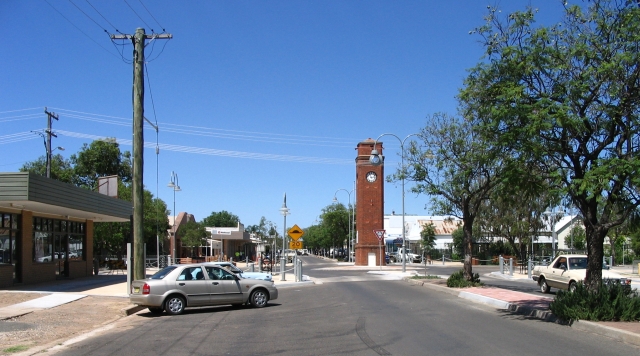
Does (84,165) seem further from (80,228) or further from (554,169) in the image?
(554,169)

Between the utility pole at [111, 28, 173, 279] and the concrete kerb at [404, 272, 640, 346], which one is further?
the utility pole at [111, 28, 173, 279]

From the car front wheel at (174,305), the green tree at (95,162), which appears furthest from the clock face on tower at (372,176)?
the car front wheel at (174,305)

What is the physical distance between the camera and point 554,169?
1439cm

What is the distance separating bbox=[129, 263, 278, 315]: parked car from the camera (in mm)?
16530

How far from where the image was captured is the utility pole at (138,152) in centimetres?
1970

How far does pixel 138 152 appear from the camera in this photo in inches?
786

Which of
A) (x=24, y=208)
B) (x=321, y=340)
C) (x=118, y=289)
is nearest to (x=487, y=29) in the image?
(x=321, y=340)

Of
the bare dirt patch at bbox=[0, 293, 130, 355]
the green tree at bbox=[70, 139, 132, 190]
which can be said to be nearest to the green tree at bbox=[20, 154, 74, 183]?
the green tree at bbox=[70, 139, 132, 190]

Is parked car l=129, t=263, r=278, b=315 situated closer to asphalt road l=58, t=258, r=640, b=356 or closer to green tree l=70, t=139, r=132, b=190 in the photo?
asphalt road l=58, t=258, r=640, b=356

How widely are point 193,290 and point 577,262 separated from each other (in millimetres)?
14129

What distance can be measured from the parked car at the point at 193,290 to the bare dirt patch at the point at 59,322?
1074 mm

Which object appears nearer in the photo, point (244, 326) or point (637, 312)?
point (637, 312)

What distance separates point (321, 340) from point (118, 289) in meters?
15.2

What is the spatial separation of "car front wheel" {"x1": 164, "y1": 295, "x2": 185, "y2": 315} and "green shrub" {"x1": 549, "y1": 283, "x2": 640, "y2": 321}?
9.81m
